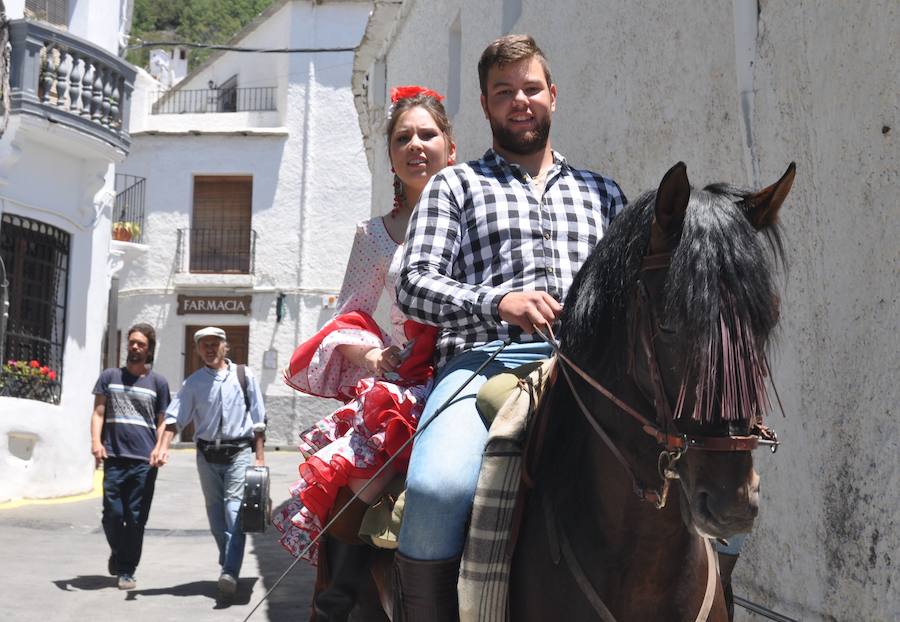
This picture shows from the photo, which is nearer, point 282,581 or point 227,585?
point 227,585

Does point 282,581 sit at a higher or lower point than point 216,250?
lower

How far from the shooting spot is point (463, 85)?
497 inches

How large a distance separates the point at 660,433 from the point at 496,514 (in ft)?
2.20

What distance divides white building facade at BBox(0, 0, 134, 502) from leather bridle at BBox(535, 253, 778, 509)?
1290 cm

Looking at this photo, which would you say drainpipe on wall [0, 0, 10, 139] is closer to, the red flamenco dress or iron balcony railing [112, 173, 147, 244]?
the red flamenco dress

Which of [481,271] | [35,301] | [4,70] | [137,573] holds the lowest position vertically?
[137,573]

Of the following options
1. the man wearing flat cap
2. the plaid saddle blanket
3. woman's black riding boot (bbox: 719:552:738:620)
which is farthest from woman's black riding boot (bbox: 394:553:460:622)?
the man wearing flat cap

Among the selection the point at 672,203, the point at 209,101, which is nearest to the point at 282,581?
the point at 672,203

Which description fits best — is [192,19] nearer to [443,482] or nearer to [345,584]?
[345,584]

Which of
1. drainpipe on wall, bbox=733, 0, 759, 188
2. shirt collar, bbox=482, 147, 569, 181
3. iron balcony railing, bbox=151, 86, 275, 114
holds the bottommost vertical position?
shirt collar, bbox=482, 147, 569, 181

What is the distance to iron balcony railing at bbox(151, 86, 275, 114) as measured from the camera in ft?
109

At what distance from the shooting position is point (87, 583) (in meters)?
9.55

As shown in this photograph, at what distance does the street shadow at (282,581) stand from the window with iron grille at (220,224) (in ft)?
62.4

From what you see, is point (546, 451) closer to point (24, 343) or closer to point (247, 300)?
point (24, 343)
